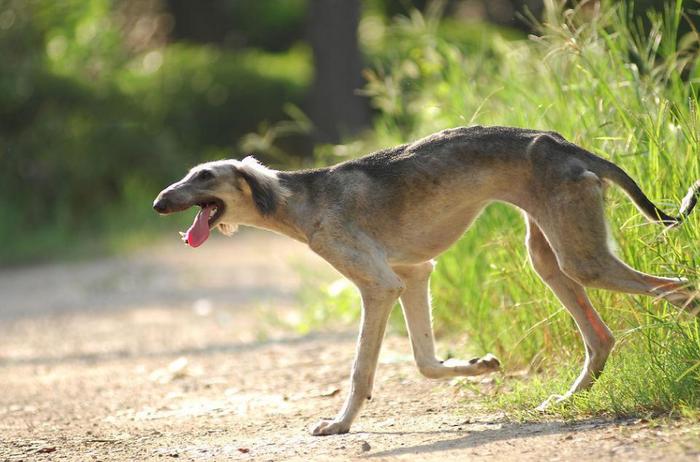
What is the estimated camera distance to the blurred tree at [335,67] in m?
20.2

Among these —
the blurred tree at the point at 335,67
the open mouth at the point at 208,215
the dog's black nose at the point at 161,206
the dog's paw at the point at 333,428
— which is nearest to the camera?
the dog's paw at the point at 333,428

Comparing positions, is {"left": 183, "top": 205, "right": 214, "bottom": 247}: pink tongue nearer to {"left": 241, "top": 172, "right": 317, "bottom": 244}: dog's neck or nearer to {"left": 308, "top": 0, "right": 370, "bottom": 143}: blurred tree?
{"left": 241, "top": 172, "right": 317, "bottom": 244}: dog's neck

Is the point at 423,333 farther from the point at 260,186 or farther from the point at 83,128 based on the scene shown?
the point at 83,128

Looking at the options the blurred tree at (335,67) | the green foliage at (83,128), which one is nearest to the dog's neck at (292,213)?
the green foliage at (83,128)

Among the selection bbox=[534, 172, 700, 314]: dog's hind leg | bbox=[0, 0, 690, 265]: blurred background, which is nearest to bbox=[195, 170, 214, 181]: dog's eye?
bbox=[534, 172, 700, 314]: dog's hind leg

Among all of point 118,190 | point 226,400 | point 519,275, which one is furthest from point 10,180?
point 519,275

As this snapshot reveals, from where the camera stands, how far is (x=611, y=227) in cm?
644

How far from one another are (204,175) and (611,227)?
2225 millimetres

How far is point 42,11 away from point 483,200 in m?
14.9

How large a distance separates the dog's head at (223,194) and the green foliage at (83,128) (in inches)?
444

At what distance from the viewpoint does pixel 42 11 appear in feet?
64.6

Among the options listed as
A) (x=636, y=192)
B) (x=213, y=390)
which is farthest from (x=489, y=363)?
(x=213, y=390)

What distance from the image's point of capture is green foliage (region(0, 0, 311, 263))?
60.1 feet

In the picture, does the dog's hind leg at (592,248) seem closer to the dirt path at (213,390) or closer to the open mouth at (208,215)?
the dirt path at (213,390)
